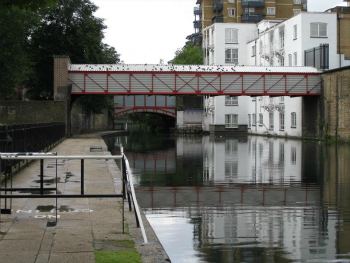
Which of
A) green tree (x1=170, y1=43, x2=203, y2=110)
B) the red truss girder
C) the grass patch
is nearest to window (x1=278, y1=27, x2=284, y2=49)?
the red truss girder

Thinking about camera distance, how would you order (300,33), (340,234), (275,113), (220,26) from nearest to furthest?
(340,234)
(300,33)
(275,113)
(220,26)

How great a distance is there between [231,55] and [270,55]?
11.0m

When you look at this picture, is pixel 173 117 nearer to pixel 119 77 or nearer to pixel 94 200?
pixel 119 77

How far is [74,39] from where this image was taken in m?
57.2

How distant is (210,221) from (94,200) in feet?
8.92

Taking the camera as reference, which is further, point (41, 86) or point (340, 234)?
point (41, 86)

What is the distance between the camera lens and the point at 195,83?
1991 inches

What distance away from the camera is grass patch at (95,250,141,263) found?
688cm

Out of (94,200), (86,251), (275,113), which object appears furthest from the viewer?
(275,113)

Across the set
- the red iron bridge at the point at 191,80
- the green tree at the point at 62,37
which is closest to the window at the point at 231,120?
the green tree at the point at 62,37

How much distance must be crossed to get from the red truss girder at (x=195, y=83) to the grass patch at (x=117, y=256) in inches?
1682

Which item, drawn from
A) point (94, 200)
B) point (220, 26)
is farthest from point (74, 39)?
point (94, 200)

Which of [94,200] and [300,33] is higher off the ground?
[300,33]

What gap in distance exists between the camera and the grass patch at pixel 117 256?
6879 mm
